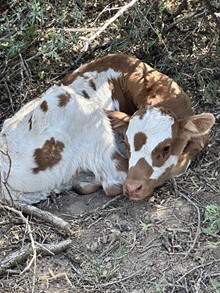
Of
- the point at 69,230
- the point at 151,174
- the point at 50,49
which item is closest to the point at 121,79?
the point at 50,49

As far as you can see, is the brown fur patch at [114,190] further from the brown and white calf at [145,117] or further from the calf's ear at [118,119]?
the calf's ear at [118,119]

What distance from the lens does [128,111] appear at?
552cm

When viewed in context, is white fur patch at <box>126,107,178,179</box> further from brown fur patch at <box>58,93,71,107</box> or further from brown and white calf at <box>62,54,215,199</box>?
brown fur patch at <box>58,93,71,107</box>

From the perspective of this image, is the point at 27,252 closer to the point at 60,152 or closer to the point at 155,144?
the point at 60,152

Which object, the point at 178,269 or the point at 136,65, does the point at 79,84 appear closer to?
the point at 136,65

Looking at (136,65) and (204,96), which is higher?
(136,65)

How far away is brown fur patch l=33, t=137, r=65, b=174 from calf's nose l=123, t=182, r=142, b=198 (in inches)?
24.7

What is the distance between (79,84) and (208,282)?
1990 mm

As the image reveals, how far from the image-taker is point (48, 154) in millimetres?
5012

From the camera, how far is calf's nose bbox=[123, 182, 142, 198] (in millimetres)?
4594

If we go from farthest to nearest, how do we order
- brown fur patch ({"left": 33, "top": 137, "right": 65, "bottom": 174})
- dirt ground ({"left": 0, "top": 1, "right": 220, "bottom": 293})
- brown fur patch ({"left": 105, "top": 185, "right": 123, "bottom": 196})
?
brown fur patch ({"left": 33, "top": 137, "right": 65, "bottom": 174}), brown fur patch ({"left": 105, "top": 185, "right": 123, "bottom": 196}), dirt ground ({"left": 0, "top": 1, "right": 220, "bottom": 293})

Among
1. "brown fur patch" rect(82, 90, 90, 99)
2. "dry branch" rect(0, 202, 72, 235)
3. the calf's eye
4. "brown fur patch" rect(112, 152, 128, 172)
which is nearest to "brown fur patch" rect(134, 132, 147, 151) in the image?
the calf's eye

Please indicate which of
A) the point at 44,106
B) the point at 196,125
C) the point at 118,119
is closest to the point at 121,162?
the point at 118,119

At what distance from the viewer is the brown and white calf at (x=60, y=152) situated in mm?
4977
